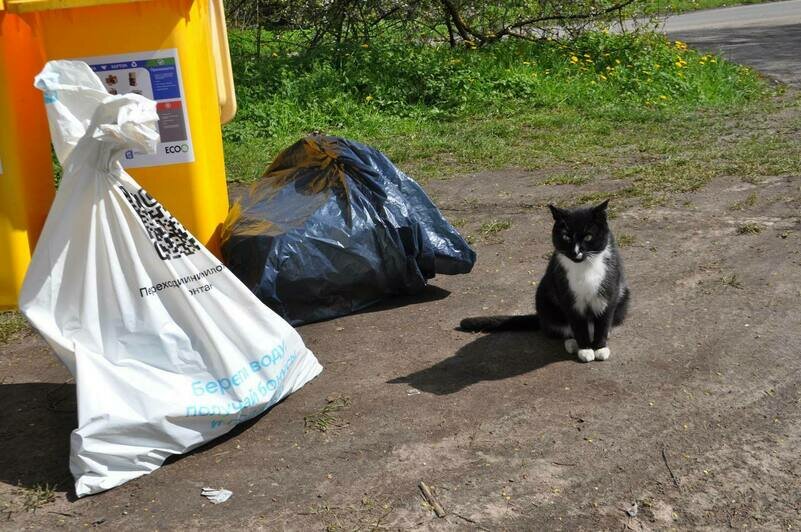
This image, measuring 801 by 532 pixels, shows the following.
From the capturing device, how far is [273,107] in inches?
339

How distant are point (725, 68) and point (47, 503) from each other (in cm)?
990

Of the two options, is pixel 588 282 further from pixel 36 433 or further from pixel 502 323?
pixel 36 433

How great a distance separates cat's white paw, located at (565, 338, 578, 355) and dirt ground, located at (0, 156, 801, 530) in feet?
0.15

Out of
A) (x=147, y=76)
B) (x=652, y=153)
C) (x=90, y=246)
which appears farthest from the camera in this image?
(x=652, y=153)

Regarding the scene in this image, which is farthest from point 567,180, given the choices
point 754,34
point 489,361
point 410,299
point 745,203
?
point 754,34

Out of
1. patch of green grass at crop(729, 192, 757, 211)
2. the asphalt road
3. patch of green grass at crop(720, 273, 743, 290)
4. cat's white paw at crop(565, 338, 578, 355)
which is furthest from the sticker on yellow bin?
the asphalt road

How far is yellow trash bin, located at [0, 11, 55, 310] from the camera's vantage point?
4.33 m

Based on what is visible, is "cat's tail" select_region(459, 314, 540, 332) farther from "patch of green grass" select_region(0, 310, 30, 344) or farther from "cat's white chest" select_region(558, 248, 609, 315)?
"patch of green grass" select_region(0, 310, 30, 344)

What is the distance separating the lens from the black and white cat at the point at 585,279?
3705mm

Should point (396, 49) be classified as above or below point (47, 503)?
above

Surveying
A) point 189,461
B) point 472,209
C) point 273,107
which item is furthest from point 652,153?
point 189,461

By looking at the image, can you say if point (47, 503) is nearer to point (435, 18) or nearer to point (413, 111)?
point (413, 111)

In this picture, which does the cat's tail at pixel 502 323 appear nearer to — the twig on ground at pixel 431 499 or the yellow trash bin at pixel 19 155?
the twig on ground at pixel 431 499

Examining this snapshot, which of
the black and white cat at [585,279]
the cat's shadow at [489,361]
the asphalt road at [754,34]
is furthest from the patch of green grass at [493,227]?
the asphalt road at [754,34]
